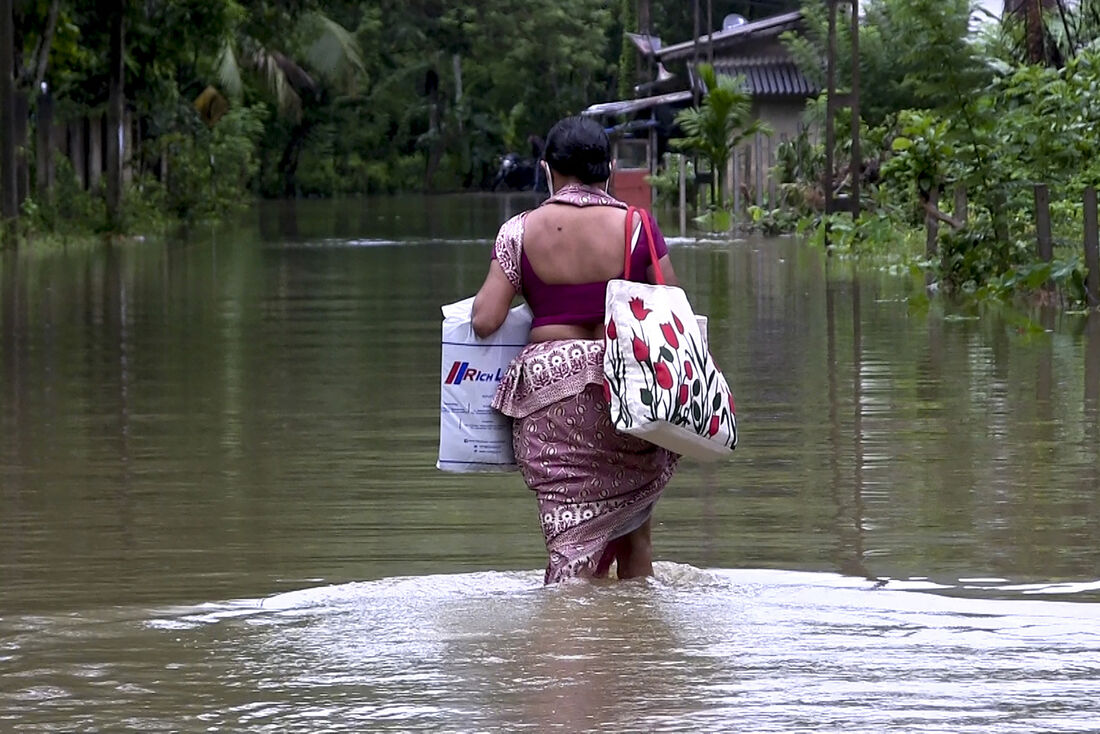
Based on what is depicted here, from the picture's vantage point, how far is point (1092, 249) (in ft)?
50.5

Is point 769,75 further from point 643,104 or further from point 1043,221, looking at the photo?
point 1043,221

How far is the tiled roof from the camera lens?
46.0 meters

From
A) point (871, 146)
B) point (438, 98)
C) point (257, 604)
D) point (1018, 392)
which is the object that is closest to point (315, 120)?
point (438, 98)

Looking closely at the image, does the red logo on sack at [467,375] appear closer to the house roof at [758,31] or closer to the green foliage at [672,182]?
the green foliage at [672,182]

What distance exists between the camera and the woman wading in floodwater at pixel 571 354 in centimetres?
626

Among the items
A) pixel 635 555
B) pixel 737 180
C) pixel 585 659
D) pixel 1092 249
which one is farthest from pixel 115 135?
pixel 585 659

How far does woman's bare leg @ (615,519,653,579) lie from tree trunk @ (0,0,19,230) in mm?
22085

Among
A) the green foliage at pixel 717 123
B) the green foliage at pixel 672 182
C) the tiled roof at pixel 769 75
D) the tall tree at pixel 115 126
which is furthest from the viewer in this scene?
the tiled roof at pixel 769 75

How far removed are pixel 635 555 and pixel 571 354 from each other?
30.1 inches

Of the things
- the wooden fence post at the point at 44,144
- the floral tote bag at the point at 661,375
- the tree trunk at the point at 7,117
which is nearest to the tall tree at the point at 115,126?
the wooden fence post at the point at 44,144

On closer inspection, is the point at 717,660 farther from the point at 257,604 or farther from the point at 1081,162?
the point at 1081,162

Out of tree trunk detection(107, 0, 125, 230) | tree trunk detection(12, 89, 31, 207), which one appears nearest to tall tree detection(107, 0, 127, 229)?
tree trunk detection(107, 0, 125, 230)

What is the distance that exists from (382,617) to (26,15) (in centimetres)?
2411

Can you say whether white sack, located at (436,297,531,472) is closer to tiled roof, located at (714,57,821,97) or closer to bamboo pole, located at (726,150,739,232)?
bamboo pole, located at (726,150,739,232)
